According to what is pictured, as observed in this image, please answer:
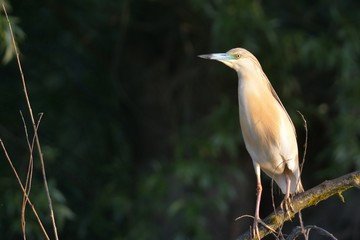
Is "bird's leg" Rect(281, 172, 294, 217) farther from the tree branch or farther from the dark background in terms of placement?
Result: the dark background

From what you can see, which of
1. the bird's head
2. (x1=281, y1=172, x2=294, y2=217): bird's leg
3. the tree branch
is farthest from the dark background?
the tree branch

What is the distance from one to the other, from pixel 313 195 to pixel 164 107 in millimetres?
3955

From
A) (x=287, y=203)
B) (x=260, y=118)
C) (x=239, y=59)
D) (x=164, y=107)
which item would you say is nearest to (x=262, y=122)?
(x=260, y=118)

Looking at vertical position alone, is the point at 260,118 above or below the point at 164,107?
above

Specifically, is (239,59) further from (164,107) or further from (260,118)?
(164,107)

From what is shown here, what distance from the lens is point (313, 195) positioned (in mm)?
3078

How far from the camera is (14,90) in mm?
6719

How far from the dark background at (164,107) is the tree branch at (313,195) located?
106 inches

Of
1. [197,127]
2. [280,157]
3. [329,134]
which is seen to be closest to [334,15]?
[329,134]

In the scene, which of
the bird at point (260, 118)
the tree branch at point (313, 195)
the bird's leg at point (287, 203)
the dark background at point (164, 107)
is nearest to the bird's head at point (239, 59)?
the bird at point (260, 118)


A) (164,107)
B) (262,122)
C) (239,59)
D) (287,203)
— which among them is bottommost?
(164,107)

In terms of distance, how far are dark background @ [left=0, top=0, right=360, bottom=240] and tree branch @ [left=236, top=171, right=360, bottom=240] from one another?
8.84 ft

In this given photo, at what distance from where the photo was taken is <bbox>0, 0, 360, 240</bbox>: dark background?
19.4ft

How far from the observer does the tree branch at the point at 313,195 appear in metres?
2.99
